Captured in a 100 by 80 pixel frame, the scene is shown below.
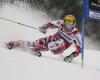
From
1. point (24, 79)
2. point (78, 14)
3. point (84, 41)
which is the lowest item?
point (24, 79)

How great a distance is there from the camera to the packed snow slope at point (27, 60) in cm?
246

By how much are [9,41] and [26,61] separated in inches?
6.0

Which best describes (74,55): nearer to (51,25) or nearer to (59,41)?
(59,41)

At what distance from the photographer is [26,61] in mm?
2502

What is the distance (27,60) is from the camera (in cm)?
251

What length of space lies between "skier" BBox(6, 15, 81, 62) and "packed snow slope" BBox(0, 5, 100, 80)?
27 mm

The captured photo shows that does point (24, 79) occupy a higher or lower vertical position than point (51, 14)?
lower

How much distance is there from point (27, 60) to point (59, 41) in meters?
0.23

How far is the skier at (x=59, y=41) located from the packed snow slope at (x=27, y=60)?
0.03m

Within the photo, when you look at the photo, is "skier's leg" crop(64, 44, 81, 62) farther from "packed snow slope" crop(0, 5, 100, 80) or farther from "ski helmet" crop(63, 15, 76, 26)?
"ski helmet" crop(63, 15, 76, 26)

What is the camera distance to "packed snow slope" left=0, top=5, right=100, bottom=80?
246cm

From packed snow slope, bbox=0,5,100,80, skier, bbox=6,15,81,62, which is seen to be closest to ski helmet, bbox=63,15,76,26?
skier, bbox=6,15,81,62

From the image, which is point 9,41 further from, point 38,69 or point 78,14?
point 78,14

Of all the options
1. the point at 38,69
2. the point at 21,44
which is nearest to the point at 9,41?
the point at 21,44
